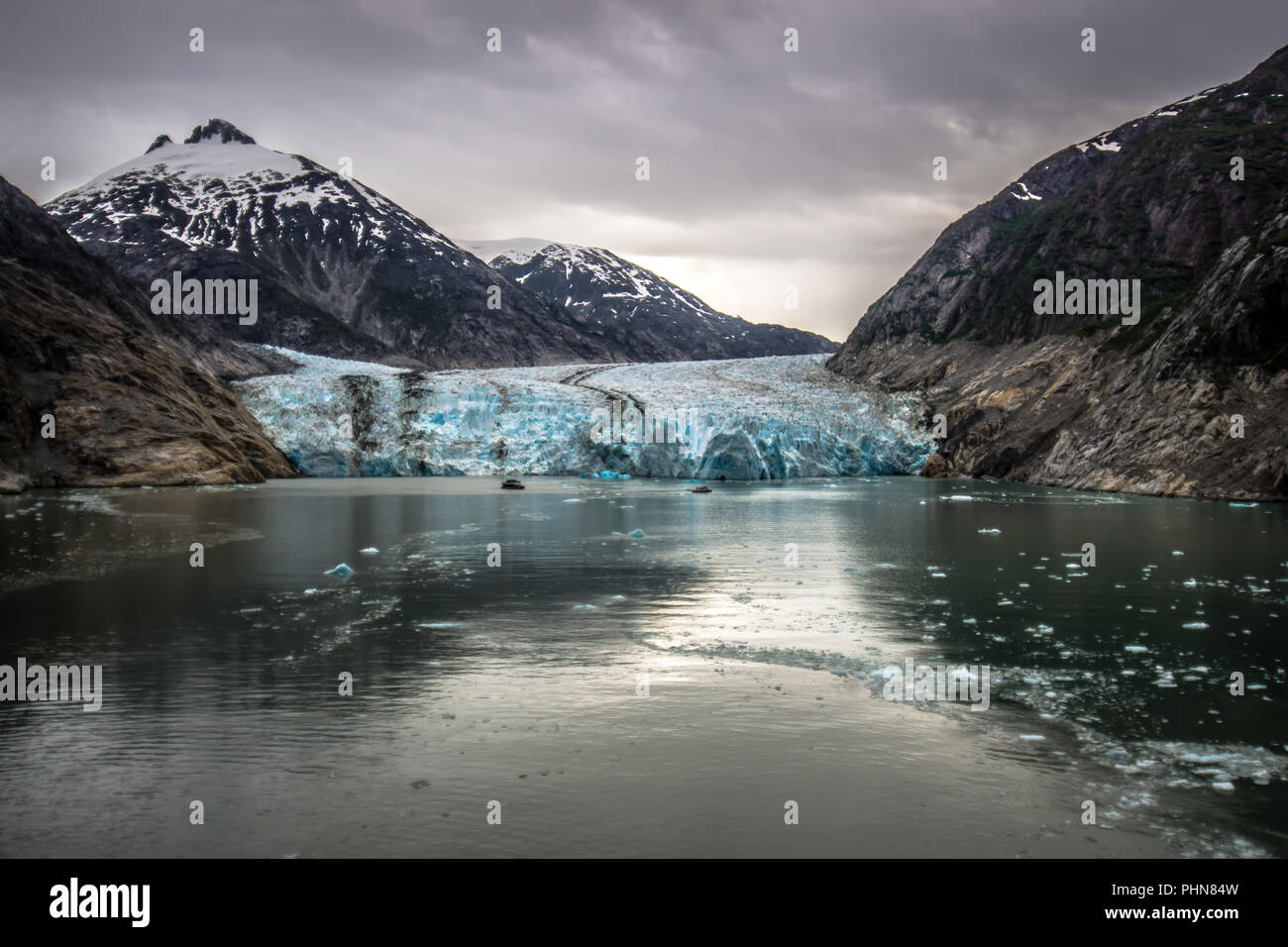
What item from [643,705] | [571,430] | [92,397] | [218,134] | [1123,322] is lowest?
[643,705]

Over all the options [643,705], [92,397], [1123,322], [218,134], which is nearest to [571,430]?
[92,397]

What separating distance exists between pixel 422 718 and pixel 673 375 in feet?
203

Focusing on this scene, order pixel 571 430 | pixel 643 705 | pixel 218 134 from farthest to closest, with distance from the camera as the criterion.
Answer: pixel 218 134, pixel 571 430, pixel 643 705

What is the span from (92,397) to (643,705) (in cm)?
4091

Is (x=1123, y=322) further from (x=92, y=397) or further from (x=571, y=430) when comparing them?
(x=92, y=397)

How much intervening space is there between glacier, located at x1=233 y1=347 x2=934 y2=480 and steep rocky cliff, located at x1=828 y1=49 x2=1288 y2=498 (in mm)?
4545

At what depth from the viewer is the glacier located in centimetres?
5088

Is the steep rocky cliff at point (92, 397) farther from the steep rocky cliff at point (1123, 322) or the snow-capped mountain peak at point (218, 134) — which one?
the snow-capped mountain peak at point (218, 134)

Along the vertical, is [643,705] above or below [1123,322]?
below

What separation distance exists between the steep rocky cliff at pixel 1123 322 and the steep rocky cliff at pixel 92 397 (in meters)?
38.3

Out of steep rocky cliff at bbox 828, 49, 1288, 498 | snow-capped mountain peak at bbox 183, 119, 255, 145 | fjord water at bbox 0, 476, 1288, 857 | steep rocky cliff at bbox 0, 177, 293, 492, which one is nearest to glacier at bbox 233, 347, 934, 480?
steep rocky cliff at bbox 0, 177, 293, 492

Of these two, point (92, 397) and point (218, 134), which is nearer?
point (92, 397)

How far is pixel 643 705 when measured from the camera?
730 cm

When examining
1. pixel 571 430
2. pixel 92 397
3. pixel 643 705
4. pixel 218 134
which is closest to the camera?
pixel 643 705
